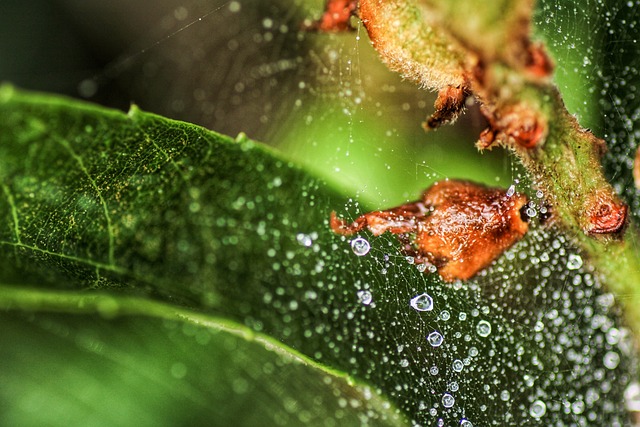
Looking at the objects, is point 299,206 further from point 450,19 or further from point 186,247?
point 450,19

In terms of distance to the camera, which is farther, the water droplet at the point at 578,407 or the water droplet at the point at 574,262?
the water droplet at the point at 578,407

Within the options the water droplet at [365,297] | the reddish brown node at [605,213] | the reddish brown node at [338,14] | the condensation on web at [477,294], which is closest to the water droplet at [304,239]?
the condensation on web at [477,294]

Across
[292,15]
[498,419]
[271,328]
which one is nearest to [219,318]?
[271,328]

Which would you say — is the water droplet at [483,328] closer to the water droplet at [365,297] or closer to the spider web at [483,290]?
the spider web at [483,290]

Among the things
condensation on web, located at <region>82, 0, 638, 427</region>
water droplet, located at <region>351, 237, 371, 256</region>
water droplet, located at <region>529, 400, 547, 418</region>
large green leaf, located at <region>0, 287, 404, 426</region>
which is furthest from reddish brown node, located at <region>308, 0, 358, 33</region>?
water droplet, located at <region>529, 400, 547, 418</region>

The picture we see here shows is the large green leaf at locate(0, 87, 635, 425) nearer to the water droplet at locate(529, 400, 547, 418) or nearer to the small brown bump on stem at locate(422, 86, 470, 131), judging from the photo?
the water droplet at locate(529, 400, 547, 418)
